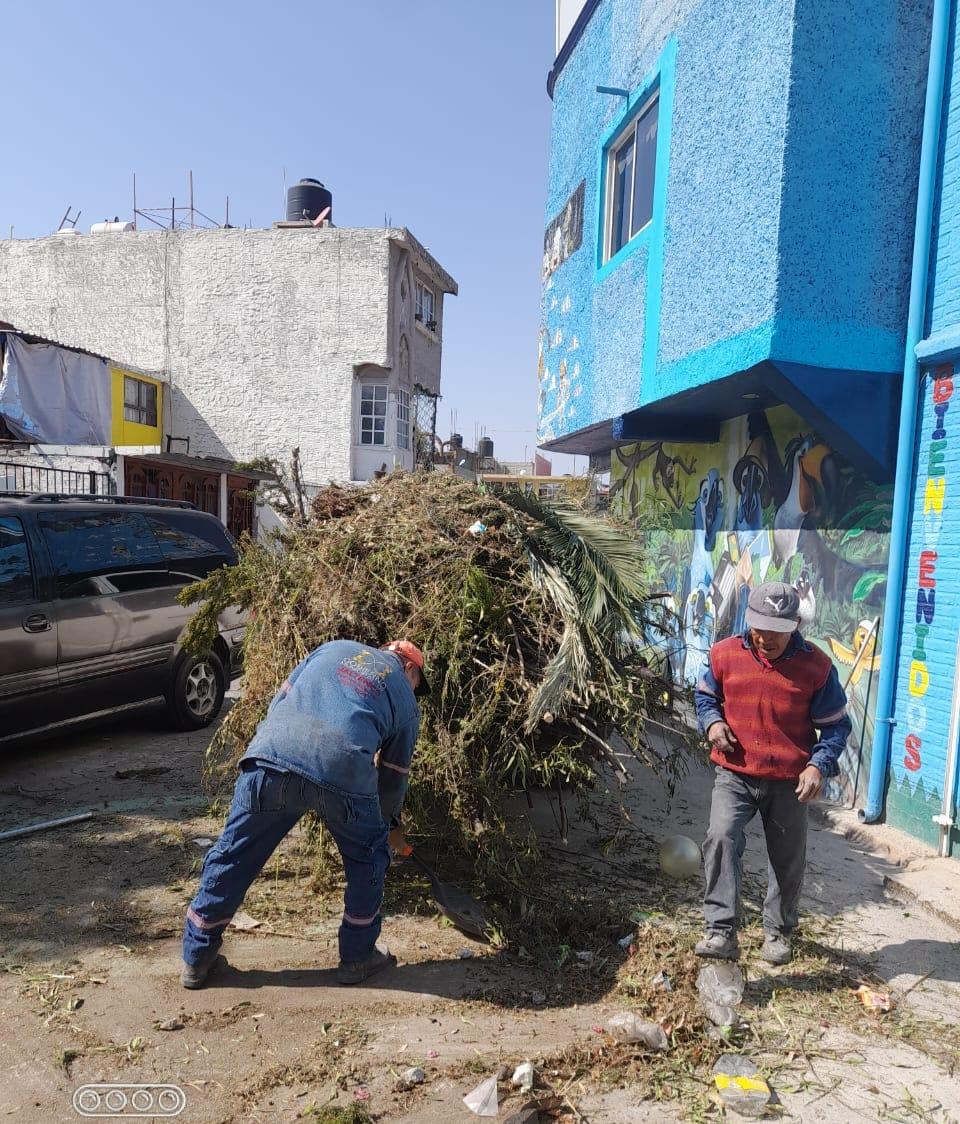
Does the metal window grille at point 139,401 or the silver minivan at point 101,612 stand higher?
the metal window grille at point 139,401

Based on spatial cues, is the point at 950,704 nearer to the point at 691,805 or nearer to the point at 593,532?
the point at 691,805

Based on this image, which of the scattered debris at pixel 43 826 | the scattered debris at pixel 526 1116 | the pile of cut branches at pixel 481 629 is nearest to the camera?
the scattered debris at pixel 526 1116

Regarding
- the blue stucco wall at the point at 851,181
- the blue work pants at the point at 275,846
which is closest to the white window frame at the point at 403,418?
the blue stucco wall at the point at 851,181

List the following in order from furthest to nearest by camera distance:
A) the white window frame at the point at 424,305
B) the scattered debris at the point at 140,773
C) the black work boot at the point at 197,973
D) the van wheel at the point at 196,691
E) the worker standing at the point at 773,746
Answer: the white window frame at the point at 424,305, the van wheel at the point at 196,691, the scattered debris at the point at 140,773, the worker standing at the point at 773,746, the black work boot at the point at 197,973


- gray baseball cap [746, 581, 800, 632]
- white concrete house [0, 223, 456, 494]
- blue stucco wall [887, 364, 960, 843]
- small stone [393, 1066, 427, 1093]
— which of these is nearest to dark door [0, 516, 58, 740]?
small stone [393, 1066, 427, 1093]

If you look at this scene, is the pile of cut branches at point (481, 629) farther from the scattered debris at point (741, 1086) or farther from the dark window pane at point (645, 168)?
the dark window pane at point (645, 168)

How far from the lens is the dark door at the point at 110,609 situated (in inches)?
236

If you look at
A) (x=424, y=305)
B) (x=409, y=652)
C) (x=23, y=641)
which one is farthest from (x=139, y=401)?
(x=409, y=652)

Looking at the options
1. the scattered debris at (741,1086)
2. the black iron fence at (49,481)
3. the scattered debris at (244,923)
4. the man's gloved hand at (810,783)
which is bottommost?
the scattered debris at (244,923)

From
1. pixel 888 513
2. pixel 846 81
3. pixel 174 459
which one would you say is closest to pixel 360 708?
pixel 888 513

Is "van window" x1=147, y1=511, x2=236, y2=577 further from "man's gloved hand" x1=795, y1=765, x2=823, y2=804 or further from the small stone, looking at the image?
"man's gloved hand" x1=795, y1=765, x2=823, y2=804

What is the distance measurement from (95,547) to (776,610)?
16.8 ft

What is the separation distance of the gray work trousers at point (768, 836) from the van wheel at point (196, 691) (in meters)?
4.66

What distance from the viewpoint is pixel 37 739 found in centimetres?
584
